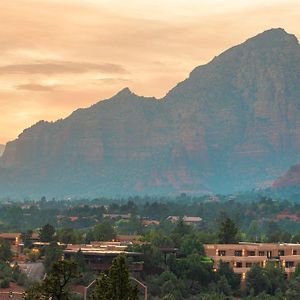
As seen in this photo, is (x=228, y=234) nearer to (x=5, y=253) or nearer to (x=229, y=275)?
(x=229, y=275)

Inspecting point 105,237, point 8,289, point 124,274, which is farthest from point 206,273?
point 124,274

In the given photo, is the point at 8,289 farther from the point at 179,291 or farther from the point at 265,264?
the point at 265,264

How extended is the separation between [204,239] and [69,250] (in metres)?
28.6

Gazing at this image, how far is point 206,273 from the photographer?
144125 millimetres

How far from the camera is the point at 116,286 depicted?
7700 centimetres

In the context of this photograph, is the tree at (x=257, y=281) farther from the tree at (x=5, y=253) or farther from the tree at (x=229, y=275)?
the tree at (x=5, y=253)

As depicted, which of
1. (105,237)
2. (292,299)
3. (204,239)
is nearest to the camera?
(292,299)

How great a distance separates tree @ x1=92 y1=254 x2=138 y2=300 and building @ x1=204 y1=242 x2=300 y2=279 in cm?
7239

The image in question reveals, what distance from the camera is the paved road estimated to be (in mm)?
136500

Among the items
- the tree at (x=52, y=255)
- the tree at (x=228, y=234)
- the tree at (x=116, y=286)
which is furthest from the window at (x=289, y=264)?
the tree at (x=116, y=286)

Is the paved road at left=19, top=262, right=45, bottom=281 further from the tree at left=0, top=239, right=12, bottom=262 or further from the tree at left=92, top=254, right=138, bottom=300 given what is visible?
the tree at left=92, top=254, right=138, bottom=300

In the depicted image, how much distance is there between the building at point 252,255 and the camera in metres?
157

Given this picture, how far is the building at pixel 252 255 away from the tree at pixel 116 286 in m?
72.4

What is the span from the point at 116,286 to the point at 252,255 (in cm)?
9147
